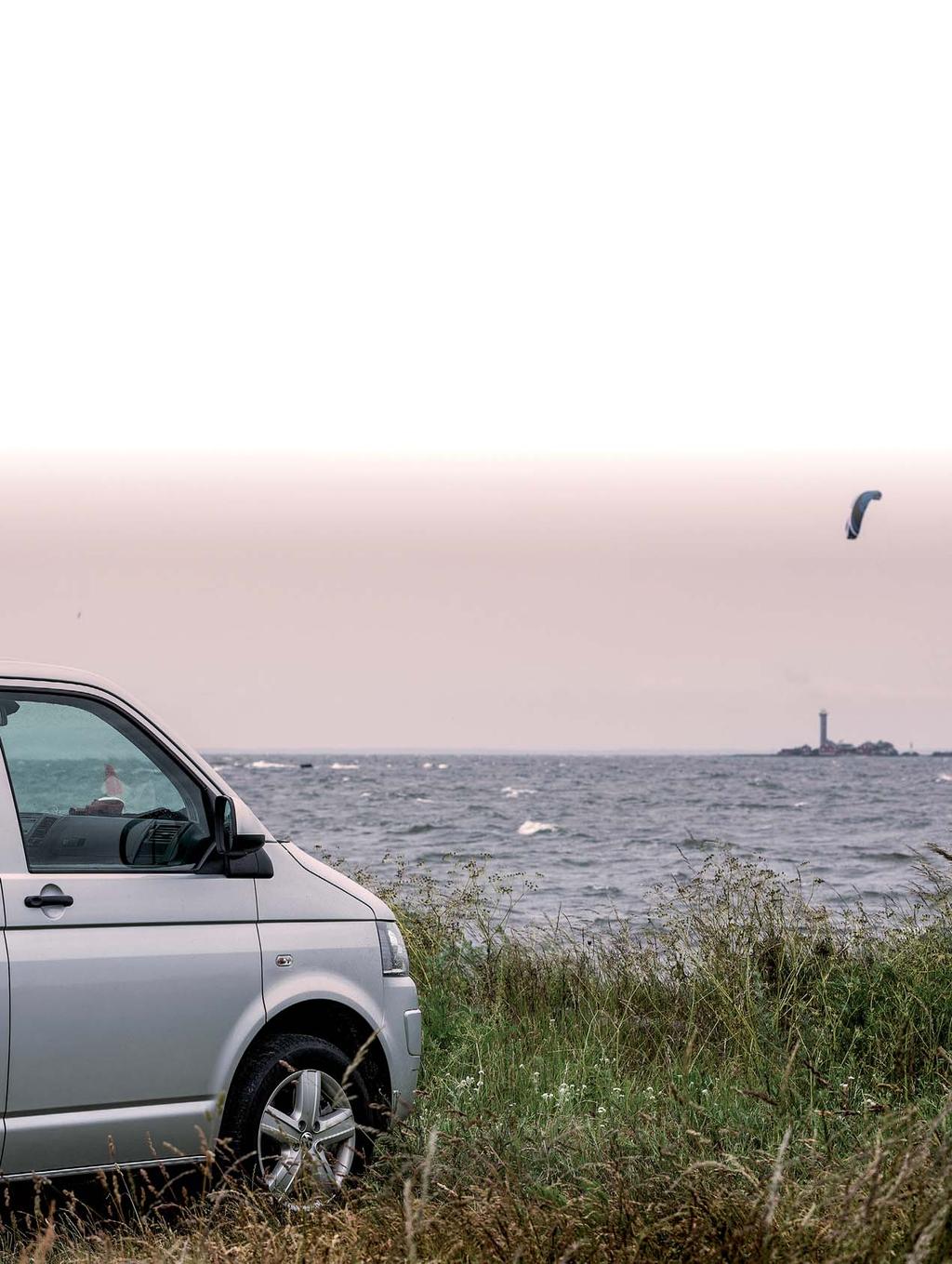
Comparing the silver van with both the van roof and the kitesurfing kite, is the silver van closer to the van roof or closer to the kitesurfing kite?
the van roof

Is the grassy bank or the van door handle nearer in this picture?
the grassy bank

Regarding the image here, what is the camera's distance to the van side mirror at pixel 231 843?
574 centimetres

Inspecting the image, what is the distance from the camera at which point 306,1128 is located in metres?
5.68

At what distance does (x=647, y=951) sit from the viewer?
10359 mm

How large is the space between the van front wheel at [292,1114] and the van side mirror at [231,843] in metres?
0.65

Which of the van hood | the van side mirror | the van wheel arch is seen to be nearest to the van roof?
the van side mirror

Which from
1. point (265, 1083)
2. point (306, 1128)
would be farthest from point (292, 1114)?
point (265, 1083)

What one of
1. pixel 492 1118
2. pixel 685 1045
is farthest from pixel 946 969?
pixel 492 1118

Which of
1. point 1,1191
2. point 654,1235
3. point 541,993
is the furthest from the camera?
point 541,993

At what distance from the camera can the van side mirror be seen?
18.8ft

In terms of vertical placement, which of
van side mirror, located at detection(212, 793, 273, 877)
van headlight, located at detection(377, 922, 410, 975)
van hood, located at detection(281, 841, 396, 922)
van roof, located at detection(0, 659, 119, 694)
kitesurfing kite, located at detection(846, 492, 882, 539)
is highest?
kitesurfing kite, located at detection(846, 492, 882, 539)

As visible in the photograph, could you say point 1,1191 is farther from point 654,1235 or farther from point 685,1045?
point 685,1045

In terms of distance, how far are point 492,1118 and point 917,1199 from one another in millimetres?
1760

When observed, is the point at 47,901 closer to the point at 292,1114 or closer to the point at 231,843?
the point at 231,843
